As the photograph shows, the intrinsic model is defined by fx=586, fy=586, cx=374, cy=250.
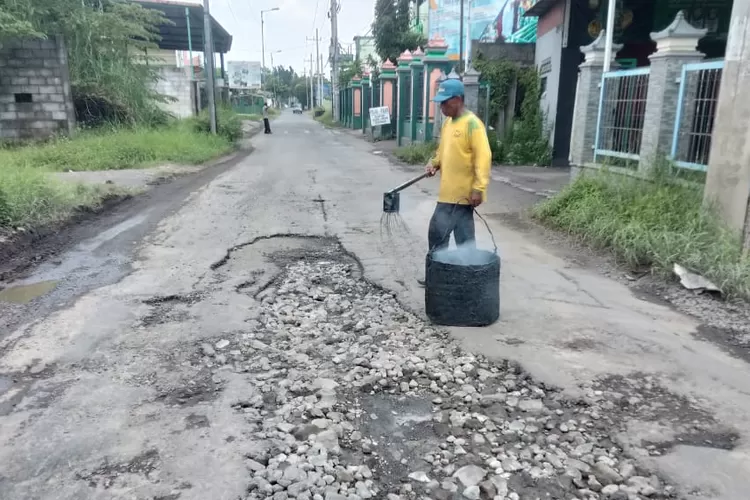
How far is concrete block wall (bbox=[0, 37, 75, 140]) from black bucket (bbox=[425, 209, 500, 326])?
527 inches

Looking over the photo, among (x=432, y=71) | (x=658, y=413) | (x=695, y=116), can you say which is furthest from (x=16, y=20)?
(x=658, y=413)

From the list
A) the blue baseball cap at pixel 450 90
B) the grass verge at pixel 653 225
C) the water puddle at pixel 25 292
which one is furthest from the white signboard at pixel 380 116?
the blue baseball cap at pixel 450 90

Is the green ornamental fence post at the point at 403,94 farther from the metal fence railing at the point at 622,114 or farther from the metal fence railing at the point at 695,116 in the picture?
the metal fence railing at the point at 695,116

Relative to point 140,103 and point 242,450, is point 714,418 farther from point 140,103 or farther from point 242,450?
point 140,103

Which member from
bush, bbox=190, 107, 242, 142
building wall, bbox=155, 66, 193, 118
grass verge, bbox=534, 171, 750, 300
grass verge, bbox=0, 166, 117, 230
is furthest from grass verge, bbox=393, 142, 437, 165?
building wall, bbox=155, 66, 193, 118

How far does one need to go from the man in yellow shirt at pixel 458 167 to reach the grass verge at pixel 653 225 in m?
2.10

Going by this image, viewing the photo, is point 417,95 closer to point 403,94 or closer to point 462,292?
point 403,94

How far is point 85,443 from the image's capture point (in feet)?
8.75

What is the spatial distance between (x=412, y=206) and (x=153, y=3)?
1817cm

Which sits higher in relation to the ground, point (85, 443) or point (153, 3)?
point (153, 3)

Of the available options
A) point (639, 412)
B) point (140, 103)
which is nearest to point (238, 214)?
point (639, 412)

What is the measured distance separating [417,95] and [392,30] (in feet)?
31.5

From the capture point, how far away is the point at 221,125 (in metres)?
19.7

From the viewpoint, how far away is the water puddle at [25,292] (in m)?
4.67
